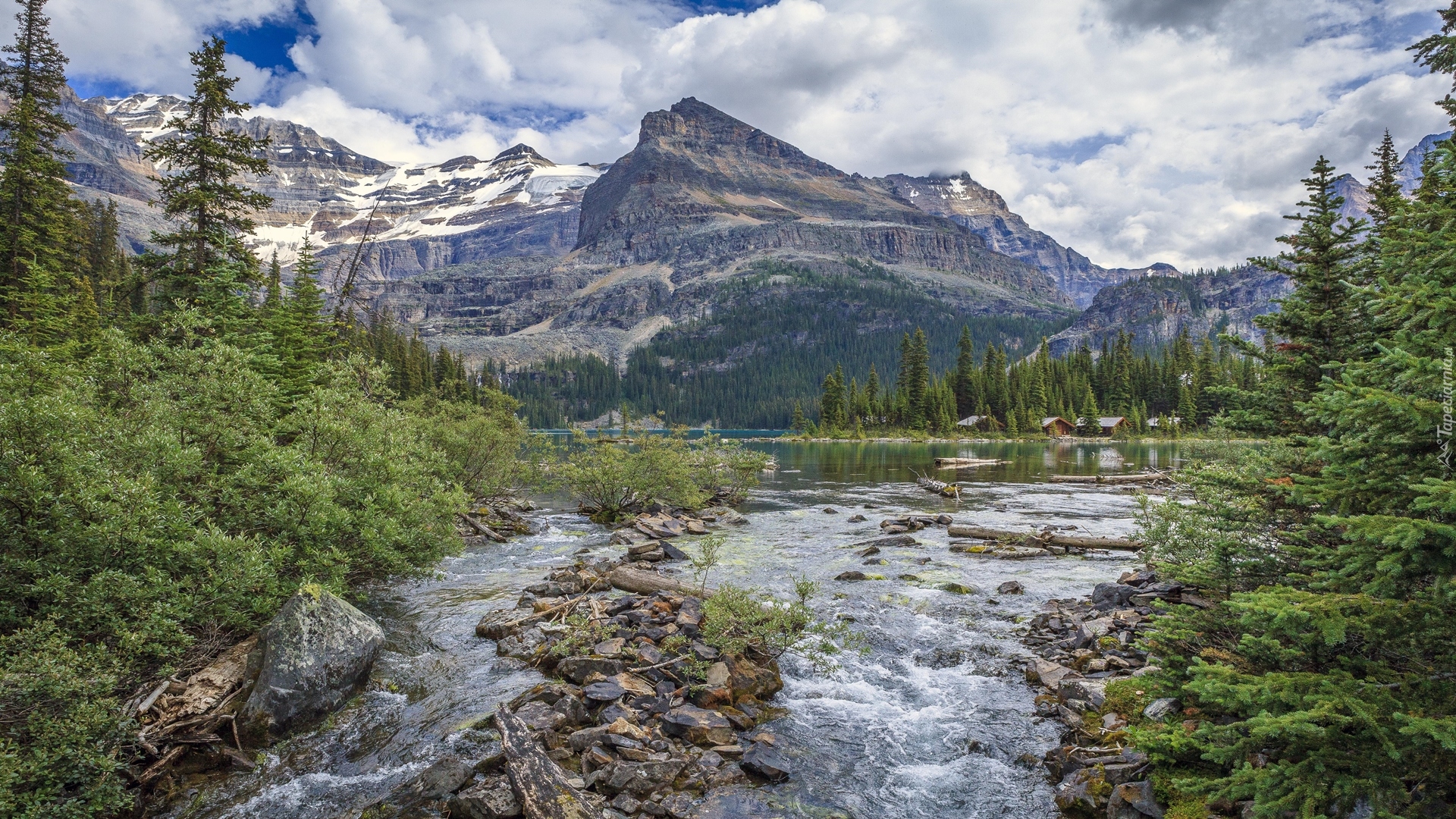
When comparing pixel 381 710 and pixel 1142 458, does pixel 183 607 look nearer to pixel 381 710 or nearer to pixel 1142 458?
pixel 381 710

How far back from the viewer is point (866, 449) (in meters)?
103

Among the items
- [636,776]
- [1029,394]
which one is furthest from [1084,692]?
[1029,394]

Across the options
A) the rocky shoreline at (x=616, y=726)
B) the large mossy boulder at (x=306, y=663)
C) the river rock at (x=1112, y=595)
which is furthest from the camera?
the river rock at (x=1112, y=595)

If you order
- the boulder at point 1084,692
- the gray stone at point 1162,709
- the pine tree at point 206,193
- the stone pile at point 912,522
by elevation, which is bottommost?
the stone pile at point 912,522

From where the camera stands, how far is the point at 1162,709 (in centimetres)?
955

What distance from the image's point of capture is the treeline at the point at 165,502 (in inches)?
340

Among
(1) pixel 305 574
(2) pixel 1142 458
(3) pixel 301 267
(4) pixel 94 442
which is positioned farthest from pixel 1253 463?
(2) pixel 1142 458

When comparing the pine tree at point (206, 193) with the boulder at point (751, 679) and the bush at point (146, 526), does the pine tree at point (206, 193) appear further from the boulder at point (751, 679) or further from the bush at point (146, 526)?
the boulder at point (751, 679)

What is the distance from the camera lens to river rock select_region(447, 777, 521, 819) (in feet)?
28.2

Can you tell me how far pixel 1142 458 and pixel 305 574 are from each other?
82.5m

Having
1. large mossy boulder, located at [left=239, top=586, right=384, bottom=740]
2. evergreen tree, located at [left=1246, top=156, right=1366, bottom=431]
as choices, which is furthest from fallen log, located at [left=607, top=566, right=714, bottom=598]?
evergreen tree, located at [left=1246, top=156, right=1366, bottom=431]

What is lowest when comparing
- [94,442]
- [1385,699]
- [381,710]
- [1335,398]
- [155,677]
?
[381,710]

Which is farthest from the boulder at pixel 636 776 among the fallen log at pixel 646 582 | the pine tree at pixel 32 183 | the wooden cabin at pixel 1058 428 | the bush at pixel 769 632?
the wooden cabin at pixel 1058 428

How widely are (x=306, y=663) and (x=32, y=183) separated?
33093mm
